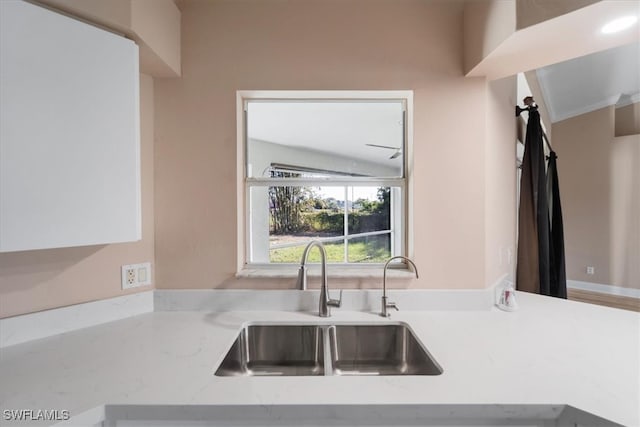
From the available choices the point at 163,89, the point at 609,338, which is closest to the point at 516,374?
the point at 609,338

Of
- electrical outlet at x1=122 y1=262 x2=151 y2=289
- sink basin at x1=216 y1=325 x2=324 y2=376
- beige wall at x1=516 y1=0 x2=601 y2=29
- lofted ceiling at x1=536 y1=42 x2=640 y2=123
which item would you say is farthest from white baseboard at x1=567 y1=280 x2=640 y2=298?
electrical outlet at x1=122 y1=262 x2=151 y2=289

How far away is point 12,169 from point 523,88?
3210mm

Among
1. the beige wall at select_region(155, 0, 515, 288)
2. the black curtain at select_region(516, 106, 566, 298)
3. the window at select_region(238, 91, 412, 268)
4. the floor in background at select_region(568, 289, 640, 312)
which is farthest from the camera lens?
the floor in background at select_region(568, 289, 640, 312)

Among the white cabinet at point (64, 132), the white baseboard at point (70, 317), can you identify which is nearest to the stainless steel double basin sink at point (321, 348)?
the white baseboard at point (70, 317)

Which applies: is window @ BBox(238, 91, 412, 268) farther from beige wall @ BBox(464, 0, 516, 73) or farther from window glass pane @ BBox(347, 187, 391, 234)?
beige wall @ BBox(464, 0, 516, 73)

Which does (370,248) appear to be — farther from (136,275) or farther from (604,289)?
(604,289)

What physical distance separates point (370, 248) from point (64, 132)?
4.88ft

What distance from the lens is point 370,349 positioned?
49.6 inches

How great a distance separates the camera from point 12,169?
2.77 feet

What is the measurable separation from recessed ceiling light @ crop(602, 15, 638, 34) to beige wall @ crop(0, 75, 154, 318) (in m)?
1.99

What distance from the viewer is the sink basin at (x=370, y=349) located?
1208 mm

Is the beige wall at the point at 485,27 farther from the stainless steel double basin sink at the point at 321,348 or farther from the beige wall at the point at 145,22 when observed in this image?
the beige wall at the point at 145,22

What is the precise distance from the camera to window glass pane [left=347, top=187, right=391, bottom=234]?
Result: 1.60 metres

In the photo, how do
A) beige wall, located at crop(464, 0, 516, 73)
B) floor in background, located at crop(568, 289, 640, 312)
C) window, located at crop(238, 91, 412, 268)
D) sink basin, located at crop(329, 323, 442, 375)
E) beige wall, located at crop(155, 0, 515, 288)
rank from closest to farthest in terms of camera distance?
beige wall, located at crop(464, 0, 516, 73), sink basin, located at crop(329, 323, 442, 375), beige wall, located at crop(155, 0, 515, 288), window, located at crop(238, 91, 412, 268), floor in background, located at crop(568, 289, 640, 312)
